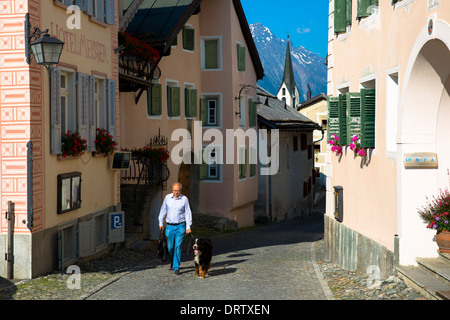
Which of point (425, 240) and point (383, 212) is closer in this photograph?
point (425, 240)

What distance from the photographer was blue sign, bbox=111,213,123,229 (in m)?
15.5

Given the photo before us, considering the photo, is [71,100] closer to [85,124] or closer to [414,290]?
[85,124]

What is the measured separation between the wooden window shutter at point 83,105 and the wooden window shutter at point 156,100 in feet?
25.9

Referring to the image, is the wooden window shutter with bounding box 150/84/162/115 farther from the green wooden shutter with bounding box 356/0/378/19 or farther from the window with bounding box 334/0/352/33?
the green wooden shutter with bounding box 356/0/378/19

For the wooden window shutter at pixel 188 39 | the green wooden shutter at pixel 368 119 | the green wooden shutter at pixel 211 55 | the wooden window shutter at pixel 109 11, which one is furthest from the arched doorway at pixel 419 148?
the green wooden shutter at pixel 211 55

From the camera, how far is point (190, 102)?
83.6ft

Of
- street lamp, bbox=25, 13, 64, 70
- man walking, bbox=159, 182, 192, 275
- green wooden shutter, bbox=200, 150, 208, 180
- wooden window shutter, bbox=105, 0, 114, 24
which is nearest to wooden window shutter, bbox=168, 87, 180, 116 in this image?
green wooden shutter, bbox=200, 150, 208, 180

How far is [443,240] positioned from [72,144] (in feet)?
23.3

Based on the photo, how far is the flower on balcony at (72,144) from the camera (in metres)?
12.9

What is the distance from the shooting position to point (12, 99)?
11.6 m

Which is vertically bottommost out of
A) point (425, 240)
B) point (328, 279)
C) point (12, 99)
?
point (328, 279)

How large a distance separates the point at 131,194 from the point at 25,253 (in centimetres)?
752

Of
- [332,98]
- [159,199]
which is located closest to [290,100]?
[159,199]

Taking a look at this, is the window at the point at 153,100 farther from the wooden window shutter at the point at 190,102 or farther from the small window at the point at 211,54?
the small window at the point at 211,54
